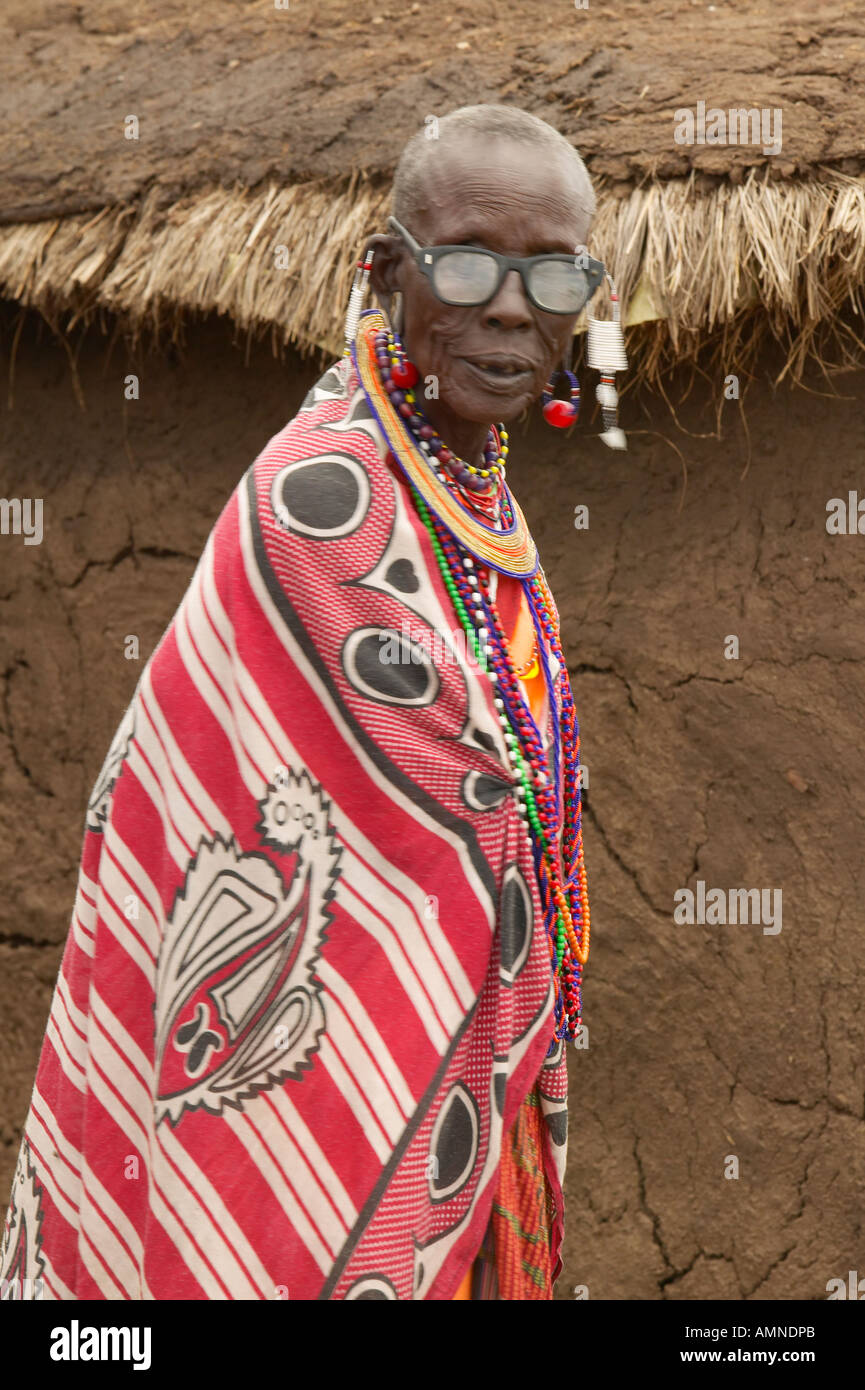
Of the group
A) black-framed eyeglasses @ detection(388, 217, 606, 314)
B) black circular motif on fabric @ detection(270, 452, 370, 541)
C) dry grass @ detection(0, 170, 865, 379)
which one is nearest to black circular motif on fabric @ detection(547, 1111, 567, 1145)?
black circular motif on fabric @ detection(270, 452, 370, 541)

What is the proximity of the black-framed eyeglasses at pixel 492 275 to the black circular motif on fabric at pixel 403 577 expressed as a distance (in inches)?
13.8

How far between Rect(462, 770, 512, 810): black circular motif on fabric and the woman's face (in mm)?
486

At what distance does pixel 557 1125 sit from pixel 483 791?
0.58 meters

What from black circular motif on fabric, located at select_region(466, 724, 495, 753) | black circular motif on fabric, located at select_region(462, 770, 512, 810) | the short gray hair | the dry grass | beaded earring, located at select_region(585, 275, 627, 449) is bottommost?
black circular motif on fabric, located at select_region(462, 770, 512, 810)

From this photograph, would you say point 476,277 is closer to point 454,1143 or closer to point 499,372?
point 499,372

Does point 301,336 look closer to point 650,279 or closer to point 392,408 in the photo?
point 650,279

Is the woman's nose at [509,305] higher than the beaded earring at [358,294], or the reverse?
the beaded earring at [358,294]

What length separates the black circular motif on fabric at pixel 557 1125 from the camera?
89.2 inches

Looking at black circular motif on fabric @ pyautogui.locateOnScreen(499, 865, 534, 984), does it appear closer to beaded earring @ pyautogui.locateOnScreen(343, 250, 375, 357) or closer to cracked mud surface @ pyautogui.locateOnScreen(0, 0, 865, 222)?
beaded earring @ pyautogui.locateOnScreen(343, 250, 375, 357)

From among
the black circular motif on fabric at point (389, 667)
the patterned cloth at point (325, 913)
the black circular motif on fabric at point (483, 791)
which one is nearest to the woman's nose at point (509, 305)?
the patterned cloth at point (325, 913)

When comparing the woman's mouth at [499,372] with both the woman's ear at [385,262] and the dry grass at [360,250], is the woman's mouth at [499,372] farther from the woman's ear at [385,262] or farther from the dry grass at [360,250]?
the dry grass at [360,250]

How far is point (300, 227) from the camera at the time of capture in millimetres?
3793

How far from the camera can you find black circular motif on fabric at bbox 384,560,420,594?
6.62 feet

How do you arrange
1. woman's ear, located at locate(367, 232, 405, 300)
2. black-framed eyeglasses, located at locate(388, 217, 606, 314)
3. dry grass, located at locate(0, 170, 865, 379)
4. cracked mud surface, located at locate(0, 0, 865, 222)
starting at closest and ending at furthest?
black-framed eyeglasses, located at locate(388, 217, 606, 314)
woman's ear, located at locate(367, 232, 405, 300)
dry grass, located at locate(0, 170, 865, 379)
cracked mud surface, located at locate(0, 0, 865, 222)
